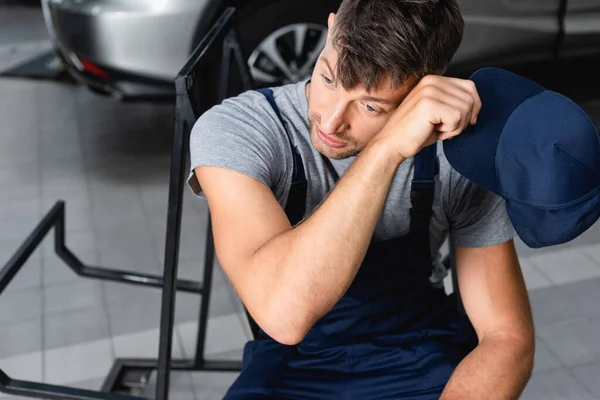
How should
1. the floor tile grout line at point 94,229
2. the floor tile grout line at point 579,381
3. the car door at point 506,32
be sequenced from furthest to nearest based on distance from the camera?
the car door at point 506,32, the floor tile grout line at point 94,229, the floor tile grout line at point 579,381

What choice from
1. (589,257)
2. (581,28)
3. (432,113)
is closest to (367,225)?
(432,113)

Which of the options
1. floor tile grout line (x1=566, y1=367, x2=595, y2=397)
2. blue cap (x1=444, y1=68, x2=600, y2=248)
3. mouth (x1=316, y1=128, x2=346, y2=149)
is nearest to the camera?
blue cap (x1=444, y1=68, x2=600, y2=248)

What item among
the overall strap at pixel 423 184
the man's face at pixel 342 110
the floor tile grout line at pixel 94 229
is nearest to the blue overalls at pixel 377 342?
the overall strap at pixel 423 184

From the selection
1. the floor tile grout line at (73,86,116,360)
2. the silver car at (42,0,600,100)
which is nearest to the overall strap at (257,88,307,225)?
the floor tile grout line at (73,86,116,360)

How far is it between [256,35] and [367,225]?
8.11 feet

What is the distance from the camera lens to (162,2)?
130 inches

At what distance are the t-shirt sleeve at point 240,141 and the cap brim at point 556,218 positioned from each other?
0.42 metres

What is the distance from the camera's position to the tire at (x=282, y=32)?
3.50m

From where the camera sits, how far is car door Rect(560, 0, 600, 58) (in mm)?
3750

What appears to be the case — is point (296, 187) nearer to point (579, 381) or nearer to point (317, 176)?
point (317, 176)

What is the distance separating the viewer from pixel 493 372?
135cm

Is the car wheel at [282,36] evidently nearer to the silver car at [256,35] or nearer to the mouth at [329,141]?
the silver car at [256,35]

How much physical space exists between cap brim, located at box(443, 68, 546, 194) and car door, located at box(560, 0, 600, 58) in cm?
278

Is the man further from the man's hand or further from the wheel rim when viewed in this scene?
the wheel rim
